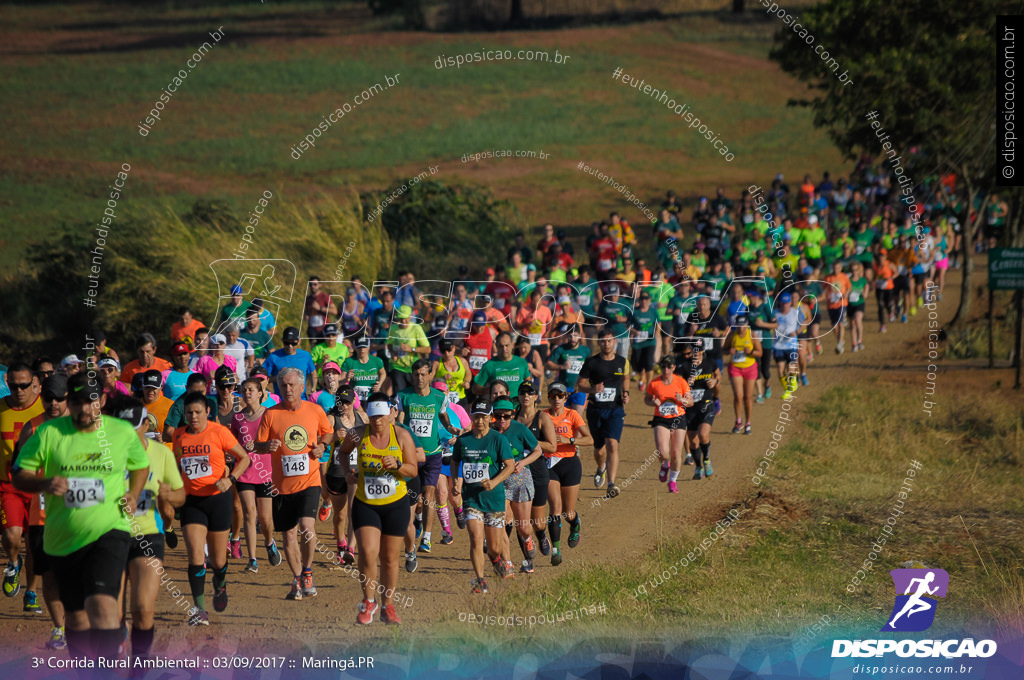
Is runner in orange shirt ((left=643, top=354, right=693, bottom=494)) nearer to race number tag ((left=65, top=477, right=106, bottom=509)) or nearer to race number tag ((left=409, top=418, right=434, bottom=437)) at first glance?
race number tag ((left=409, top=418, right=434, bottom=437))

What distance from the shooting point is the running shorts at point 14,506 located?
30.4 feet

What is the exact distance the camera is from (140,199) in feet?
117

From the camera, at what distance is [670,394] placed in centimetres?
1273

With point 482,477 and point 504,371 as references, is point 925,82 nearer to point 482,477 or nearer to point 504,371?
point 504,371

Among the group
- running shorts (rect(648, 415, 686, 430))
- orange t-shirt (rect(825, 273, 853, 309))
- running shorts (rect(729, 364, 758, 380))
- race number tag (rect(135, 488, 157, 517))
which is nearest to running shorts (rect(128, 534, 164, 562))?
race number tag (rect(135, 488, 157, 517))

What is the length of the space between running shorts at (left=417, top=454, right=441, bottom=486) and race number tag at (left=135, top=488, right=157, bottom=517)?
336cm

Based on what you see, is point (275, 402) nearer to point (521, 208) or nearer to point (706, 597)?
point (706, 597)

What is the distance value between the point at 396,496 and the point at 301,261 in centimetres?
1484

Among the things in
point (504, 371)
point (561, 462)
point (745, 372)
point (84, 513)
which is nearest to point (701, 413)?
point (745, 372)

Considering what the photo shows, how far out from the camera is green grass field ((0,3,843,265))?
4091 centimetres

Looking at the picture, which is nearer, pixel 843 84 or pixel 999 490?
pixel 999 490

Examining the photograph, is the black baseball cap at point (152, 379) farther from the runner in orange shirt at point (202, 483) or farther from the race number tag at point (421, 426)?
the race number tag at point (421, 426)

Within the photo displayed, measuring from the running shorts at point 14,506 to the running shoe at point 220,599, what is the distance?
1.73m

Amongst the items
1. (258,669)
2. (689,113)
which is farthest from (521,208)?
(258,669)
